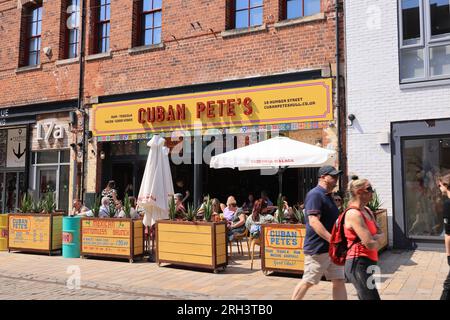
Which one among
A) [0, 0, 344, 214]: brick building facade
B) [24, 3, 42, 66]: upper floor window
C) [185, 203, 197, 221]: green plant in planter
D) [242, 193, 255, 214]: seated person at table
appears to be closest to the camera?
[185, 203, 197, 221]: green plant in planter

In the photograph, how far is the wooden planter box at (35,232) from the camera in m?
9.86

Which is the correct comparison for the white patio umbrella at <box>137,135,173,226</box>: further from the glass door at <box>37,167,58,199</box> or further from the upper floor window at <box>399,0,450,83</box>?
the glass door at <box>37,167,58,199</box>

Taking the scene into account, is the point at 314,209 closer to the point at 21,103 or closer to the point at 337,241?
the point at 337,241

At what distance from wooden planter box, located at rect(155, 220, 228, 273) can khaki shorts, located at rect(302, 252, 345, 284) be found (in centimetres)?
325

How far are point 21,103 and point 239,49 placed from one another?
887 centimetres

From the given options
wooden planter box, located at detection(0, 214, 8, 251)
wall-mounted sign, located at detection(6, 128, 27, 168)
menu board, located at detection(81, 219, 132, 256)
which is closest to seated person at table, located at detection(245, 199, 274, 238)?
menu board, located at detection(81, 219, 132, 256)

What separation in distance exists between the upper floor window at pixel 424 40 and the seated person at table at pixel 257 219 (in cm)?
447

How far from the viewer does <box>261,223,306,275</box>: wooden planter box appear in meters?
7.14

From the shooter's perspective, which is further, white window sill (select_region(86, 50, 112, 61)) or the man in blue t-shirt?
white window sill (select_region(86, 50, 112, 61))

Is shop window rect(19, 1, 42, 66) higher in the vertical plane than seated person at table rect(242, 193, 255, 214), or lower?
higher

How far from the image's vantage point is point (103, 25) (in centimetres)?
1458

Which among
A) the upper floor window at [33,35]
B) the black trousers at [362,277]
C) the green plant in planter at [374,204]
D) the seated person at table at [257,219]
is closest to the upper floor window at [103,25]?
the upper floor window at [33,35]

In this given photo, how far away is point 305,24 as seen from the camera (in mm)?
10961

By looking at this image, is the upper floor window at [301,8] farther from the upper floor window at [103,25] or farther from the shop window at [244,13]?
the upper floor window at [103,25]
